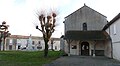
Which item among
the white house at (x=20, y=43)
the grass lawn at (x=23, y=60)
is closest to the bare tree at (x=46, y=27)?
the grass lawn at (x=23, y=60)

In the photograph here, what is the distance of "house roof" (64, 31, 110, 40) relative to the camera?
106ft

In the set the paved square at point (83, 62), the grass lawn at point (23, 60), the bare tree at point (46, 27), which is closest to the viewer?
the paved square at point (83, 62)

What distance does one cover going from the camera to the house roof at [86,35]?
106 ft

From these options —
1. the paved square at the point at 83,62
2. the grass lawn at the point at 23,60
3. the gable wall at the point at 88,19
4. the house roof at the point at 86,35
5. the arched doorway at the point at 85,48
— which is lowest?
the paved square at the point at 83,62

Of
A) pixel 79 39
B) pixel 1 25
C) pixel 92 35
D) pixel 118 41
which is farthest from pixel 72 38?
pixel 1 25

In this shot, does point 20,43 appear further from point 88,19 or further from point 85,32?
point 85,32

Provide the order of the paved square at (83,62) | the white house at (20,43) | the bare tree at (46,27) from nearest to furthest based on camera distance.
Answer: the paved square at (83,62) < the bare tree at (46,27) < the white house at (20,43)

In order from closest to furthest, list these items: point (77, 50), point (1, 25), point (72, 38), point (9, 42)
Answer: point (72, 38) → point (77, 50) → point (1, 25) → point (9, 42)

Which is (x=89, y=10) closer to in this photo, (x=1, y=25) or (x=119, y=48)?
(x=119, y=48)

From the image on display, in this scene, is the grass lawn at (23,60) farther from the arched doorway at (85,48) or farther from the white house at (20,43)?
the white house at (20,43)

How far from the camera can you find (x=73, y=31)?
36.2 meters

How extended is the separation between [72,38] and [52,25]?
4.46 m

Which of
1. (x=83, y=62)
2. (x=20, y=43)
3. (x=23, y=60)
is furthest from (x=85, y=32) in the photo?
(x=20, y=43)

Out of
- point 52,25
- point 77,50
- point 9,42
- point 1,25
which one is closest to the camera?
point 52,25
